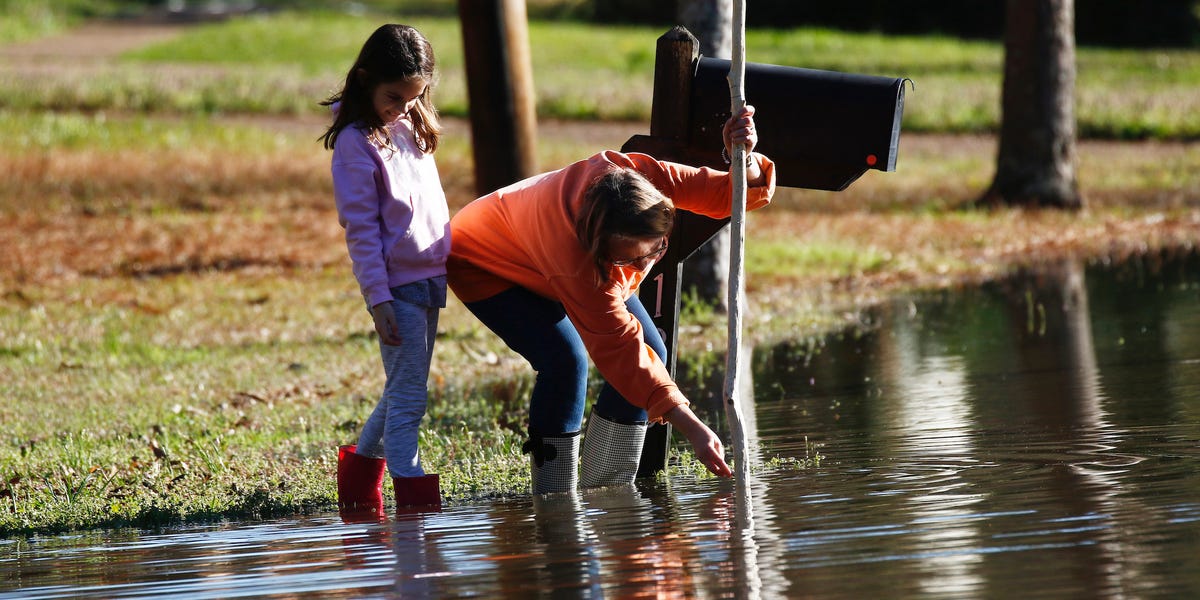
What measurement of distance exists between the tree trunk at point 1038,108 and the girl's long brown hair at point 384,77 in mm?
11279

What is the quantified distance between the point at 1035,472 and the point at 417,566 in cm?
217

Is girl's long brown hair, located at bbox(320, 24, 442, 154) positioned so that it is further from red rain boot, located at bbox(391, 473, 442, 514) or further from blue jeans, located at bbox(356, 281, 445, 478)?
red rain boot, located at bbox(391, 473, 442, 514)

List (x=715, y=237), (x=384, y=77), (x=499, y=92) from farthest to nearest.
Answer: (x=499, y=92)
(x=715, y=237)
(x=384, y=77)

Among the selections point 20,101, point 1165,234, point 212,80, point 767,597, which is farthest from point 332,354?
point 212,80

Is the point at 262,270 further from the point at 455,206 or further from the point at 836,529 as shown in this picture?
the point at 836,529

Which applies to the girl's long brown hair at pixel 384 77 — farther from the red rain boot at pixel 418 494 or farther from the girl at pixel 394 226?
the red rain boot at pixel 418 494

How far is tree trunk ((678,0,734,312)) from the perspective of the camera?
32.5 feet

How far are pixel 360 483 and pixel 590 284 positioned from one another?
1.28 metres

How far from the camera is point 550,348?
5.39 metres

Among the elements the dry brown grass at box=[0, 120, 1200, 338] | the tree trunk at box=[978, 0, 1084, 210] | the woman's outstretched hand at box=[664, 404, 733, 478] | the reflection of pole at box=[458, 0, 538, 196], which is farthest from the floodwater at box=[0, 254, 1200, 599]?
the tree trunk at box=[978, 0, 1084, 210]

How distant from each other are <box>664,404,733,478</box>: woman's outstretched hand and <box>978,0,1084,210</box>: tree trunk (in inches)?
462

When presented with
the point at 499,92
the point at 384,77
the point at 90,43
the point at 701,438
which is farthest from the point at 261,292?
the point at 90,43

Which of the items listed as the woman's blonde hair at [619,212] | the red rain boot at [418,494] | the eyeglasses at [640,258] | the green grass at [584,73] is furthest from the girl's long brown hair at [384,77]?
the green grass at [584,73]

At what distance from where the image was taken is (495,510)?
5387 mm
